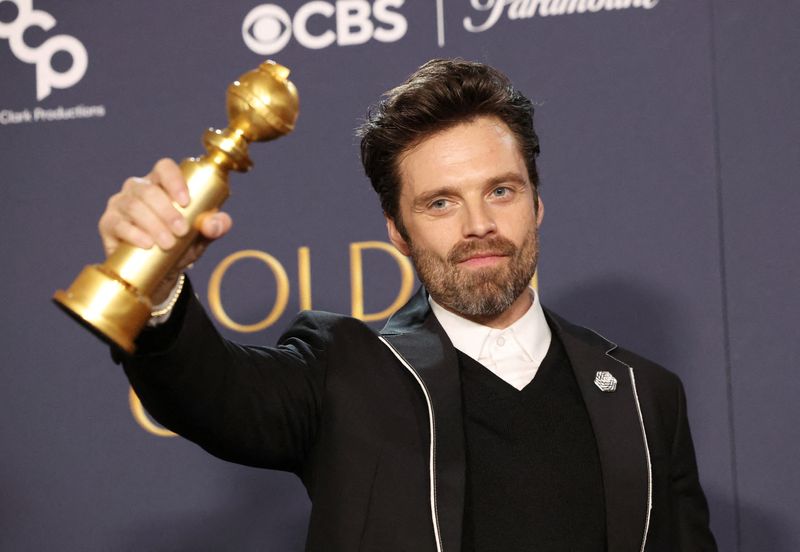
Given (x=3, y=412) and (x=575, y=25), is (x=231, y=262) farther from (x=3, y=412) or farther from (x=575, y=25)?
(x=575, y=25)

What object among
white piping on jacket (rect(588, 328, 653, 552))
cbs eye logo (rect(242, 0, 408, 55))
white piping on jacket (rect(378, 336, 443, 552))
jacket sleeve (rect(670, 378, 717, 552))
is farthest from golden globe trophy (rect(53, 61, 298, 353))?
cbs eye logo (rect(242, 0, 408, 55))

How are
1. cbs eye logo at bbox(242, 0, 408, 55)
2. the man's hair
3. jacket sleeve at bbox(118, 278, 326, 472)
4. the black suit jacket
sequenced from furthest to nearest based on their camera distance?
cbs eye logo at bbox(242, 0, 408, 55) → the man's hair → the black suit jacket → jacket sleeve at bbox(118, 278, 326, 472)

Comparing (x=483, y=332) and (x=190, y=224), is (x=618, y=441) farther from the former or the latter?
(x=190, y=224)

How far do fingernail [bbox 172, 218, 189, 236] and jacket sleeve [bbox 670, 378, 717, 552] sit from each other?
3.76 feet

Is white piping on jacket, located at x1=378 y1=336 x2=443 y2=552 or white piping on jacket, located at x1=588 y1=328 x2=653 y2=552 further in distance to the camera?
white piping on jacket, located at x1=588 y1=328 x2=653 y2=552

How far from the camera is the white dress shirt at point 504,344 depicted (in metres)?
1.72

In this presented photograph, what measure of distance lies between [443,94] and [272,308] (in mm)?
1027

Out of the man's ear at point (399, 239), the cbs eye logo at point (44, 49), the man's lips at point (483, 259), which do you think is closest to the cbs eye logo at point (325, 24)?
the cbs eye logo at point (44, 49)

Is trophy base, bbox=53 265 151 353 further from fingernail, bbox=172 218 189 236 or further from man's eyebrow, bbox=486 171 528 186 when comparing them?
man's eyebrow, bbox=486 171 528 186

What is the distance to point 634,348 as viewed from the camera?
249 cm

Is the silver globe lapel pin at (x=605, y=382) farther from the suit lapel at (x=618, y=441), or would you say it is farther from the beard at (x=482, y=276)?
the beard at (x=482, y=276)

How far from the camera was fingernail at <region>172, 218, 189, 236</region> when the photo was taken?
91cm

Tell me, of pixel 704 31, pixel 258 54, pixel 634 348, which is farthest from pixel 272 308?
pixel 704 31

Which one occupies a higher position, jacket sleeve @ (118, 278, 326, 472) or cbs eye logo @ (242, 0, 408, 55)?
cbs eye logo @ (242, 0, 408, 55)
